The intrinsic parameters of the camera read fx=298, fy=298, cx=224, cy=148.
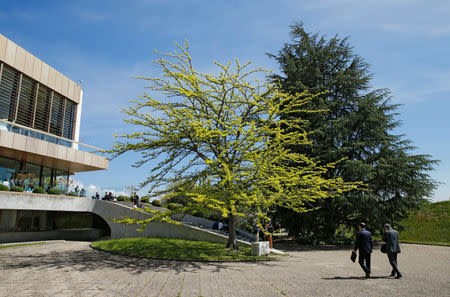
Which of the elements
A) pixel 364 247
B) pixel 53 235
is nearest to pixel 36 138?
pixel 53 235

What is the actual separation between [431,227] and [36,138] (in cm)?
3388

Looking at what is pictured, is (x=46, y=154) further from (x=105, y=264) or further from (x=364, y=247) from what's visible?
(x=364, y=247)

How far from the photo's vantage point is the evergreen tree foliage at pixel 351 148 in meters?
19.8

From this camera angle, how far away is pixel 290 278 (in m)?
9.20

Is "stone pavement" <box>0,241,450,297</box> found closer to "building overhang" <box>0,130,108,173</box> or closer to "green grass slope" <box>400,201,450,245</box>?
"building overhang" <box>0,130,108,173</box>

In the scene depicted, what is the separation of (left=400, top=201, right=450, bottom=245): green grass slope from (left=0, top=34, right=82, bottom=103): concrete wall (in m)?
33.3

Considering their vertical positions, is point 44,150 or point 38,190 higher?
point 44,150

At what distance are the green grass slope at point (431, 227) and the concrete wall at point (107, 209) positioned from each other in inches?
679

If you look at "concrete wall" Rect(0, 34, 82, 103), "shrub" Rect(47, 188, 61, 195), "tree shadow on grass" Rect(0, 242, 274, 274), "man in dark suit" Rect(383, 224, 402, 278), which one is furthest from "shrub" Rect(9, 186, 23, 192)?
"man in dark suit" Rect(383, 224, 402, 278)

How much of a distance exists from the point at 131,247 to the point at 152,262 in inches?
165

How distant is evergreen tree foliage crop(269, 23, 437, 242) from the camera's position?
64.8 feet

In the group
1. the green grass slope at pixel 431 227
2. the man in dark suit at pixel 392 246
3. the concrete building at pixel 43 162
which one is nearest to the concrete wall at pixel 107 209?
the concrete building at pixel 43 162

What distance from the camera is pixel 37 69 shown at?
84.9 feet

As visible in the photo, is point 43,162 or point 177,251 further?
point 43,162
